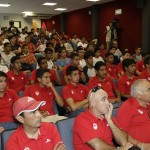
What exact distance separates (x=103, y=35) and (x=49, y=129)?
11.5 metres

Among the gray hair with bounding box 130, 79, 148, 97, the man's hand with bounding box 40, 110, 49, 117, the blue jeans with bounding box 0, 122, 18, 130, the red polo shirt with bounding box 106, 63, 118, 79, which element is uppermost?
the gray hair with bounding box 130, 79, 148, 97

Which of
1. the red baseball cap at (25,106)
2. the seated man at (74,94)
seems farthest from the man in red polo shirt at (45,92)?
the red baseball cap at (25,106)

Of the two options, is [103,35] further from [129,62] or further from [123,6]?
[129,62]

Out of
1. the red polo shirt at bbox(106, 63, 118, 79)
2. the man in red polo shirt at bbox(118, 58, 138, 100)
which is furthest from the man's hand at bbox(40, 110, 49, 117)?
the red polo shirt at bbox(106, 63, 118, 79)

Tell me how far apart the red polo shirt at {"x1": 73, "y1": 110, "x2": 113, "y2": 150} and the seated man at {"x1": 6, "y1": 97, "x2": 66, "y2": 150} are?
219 mm

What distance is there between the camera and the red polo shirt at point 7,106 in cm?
311

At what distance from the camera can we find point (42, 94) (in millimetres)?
3469

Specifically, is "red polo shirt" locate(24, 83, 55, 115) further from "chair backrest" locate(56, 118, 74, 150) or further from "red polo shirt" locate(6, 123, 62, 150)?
"red polo shirt" locate(6, 123, 62, 150)

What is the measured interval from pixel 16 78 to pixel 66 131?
95.4 inches

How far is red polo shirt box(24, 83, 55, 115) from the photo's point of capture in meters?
3.41

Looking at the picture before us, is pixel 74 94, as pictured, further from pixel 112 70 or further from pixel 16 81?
pixel 112 70

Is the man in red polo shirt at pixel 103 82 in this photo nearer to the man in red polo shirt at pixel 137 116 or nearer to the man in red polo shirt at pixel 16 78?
the man in red polo shirt at pixel 16 78

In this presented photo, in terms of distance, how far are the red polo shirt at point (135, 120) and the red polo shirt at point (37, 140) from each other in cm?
70

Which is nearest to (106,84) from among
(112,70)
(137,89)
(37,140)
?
(137,89)
